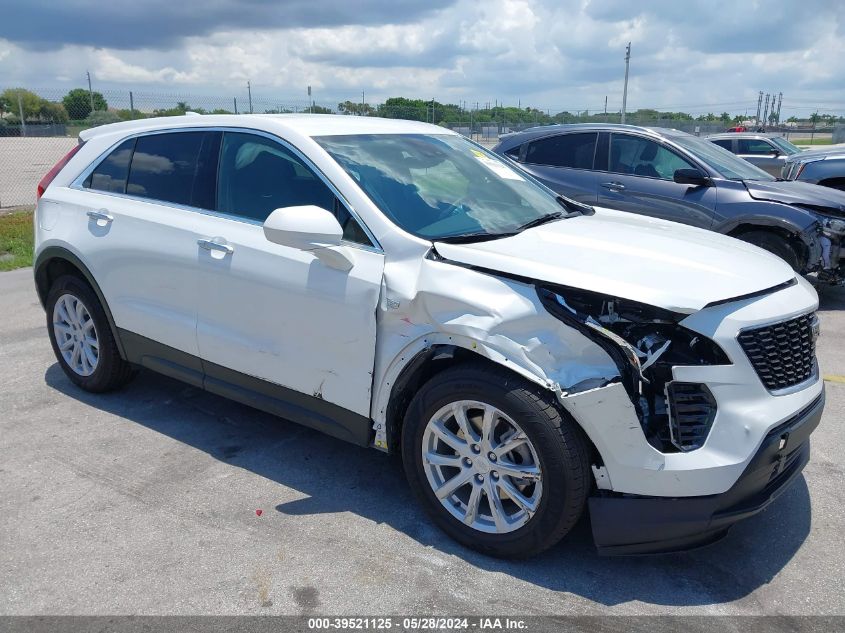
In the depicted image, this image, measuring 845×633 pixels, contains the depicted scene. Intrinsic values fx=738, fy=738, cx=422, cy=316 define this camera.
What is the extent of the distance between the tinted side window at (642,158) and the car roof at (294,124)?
A: 12.4ft

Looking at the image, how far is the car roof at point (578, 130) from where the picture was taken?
26.1 feet

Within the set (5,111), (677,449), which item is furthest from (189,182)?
(5,111)

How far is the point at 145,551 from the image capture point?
10.7 ft

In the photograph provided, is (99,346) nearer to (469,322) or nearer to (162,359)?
(162,359)

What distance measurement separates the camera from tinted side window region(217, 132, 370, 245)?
143 inches

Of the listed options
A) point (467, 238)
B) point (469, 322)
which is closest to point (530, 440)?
point (469, 322)

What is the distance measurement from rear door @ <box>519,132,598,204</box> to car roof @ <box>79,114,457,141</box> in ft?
12.0

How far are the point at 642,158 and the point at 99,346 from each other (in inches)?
224

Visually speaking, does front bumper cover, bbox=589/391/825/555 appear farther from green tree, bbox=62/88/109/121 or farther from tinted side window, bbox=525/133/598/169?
green tree, bbox=62/88/109/121

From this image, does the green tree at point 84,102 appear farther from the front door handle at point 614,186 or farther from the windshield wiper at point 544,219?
the windshield wiper at point 544,219

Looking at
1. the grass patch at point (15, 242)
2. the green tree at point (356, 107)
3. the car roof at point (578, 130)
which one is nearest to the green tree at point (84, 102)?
the green tree at point (356, 107)

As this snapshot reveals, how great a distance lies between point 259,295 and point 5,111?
105ft

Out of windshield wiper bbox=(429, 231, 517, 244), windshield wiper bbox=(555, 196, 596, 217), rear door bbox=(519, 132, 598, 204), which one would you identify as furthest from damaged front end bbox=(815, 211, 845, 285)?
windshield wiper bbox=(429, 231, 517, 244)

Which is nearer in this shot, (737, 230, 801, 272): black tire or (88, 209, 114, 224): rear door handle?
(88, 209, 114, 224): rear door handle
